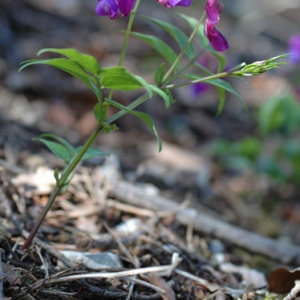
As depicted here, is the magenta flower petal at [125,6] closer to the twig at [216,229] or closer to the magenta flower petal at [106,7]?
the magenta flower petal at [106,7]

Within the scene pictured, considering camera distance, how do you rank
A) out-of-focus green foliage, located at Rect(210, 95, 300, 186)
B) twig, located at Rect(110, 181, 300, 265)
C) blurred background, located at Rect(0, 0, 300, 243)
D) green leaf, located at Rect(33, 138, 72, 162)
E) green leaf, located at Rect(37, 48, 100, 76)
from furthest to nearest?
out-of-focus green foliage, located at Rect(210, 95, 300, 186)
blurred background, located at Rect(0, 0, 300, 243)
twig, located at Rect(110, 181, 300, 265)
green leaf, located at Rect(33, 138, 72, 162)
green leaf, located at Rect(37, 48, 100, 76)

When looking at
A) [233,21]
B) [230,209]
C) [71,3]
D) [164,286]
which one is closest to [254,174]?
[230,209]

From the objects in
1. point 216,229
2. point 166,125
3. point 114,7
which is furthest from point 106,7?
point 166,125

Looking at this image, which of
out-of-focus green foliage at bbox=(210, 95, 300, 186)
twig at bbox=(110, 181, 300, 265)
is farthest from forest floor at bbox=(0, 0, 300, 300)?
out-of-focus green foliage at bbox=(210, 95, 300, 186)

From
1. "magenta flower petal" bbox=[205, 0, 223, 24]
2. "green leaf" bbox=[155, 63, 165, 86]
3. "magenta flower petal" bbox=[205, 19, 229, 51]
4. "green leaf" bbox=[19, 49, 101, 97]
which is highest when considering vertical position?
"magenta flower petal" bbox=[205, 0, 223, 24]

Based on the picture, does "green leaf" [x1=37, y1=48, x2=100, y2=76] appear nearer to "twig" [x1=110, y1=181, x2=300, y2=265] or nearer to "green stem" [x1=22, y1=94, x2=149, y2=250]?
"green stem" [x1=22, y1=94, x2=149, y2=250]

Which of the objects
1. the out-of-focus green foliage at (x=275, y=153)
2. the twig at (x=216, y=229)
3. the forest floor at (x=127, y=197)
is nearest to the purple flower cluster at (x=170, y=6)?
the forest floor at (x=127, y=197)
